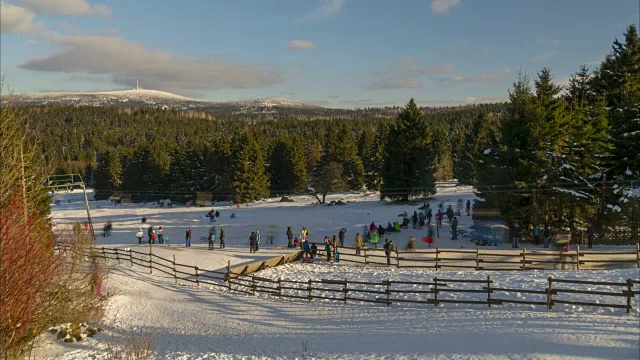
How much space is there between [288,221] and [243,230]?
4.51 meters

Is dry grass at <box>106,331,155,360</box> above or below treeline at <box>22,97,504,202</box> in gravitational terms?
below

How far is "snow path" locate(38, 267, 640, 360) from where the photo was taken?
37.7 ft

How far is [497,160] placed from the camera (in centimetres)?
3219

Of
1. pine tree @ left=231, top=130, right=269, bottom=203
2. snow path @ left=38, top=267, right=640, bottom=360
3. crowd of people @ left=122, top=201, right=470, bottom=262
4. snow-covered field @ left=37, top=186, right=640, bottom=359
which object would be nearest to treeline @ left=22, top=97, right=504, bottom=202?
pine tree @ left=231, top=130, right=269, bottom=203

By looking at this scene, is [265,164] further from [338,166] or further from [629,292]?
[629,292]

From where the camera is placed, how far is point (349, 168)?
7006cm

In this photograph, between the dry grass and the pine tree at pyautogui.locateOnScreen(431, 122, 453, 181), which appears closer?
the dry grass

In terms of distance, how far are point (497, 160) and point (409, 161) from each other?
17.7 meters

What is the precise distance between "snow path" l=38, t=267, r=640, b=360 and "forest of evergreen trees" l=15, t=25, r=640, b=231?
311 inches

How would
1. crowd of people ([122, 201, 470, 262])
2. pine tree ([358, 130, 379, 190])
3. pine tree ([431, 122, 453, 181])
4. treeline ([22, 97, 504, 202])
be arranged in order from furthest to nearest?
pine tree ([431, 122, 453, 181]) < pine tree ([358, 130, 379, 190]) < treeline ([22, 97, 504, 202]) < crowd of people ([122, 201, 470, 262])

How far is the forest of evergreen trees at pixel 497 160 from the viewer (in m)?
28.5

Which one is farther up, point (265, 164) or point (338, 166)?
point (338, 166)

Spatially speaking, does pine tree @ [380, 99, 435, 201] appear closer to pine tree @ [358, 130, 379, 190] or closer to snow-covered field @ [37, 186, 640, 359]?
pine tree @ [358, 130, 379, 190]

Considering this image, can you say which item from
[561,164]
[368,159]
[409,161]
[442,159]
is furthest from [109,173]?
[561,164]
